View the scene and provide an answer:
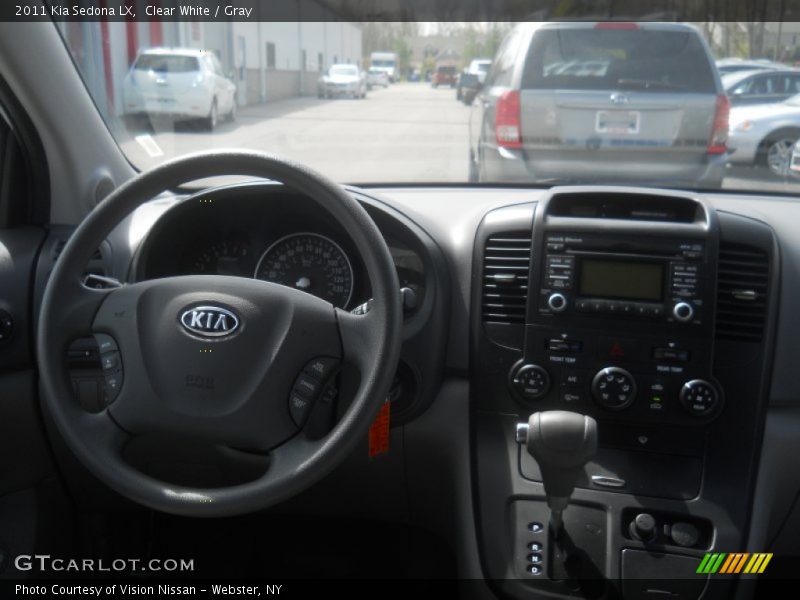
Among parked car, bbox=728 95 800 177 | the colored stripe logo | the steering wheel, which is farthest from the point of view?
parked car, bbox=728 95 800 177

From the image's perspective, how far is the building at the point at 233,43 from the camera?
2980 mm

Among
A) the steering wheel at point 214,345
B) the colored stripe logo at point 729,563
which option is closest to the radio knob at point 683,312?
the colored stripe logo at point 729,563

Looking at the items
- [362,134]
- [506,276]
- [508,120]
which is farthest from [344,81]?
[506,276]

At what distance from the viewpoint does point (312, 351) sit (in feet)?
6.14

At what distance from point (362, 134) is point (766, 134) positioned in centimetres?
223

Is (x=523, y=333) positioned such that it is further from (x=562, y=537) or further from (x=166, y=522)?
(x=166, y=522)

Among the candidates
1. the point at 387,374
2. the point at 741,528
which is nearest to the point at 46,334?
the point at 387,374

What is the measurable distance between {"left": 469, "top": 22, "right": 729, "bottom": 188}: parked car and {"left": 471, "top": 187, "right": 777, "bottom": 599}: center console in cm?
90

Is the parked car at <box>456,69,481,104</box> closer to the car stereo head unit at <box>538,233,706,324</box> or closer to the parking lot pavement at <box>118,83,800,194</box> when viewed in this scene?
the parking lot pavement at <box>118,83,800,194</box>

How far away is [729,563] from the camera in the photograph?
7.41 ft

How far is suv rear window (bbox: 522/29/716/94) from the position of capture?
12.2ft

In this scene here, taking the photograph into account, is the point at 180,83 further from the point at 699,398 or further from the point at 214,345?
A: the point at 699,398

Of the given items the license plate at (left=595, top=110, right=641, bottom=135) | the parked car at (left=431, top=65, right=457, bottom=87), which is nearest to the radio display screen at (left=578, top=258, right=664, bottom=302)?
the license plate at (left=595, top=110, right=641, bottom=135)

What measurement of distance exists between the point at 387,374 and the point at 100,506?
1.63 meters
